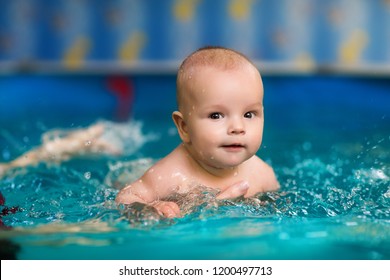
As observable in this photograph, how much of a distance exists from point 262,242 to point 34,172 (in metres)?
1.21

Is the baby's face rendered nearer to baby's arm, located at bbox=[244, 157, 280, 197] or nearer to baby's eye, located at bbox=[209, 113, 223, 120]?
baby's eye, located at bbox=[209, 113, 223, 120]

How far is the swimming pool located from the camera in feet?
5.28

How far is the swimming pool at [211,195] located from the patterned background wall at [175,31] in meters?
0.71

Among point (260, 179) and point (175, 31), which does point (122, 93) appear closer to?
point (175, 31)

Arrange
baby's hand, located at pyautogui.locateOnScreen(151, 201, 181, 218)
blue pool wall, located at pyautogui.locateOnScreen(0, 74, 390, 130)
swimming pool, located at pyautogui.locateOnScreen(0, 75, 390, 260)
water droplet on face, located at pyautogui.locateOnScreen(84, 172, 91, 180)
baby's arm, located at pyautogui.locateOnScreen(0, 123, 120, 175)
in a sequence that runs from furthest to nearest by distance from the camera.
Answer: blue pool wall, located at pyautogui.locateOnScreen(0, 74, 390, 130), baby's arm, located at pyautogui.locateOnScreen(0, 123, 120, 175), water droplet on face, located at pyautogui.locateOnScreen(84, 172, 91, 180), baby's hand, located at pyautogui.locateOnScreen(151, 201, 181, 218), swimming pool, located at pyautogui.locateOnScreen(0, 75, 390, 260)

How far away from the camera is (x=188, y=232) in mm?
1669

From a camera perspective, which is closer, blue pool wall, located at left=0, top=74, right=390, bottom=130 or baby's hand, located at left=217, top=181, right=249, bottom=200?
baby's hand, located at left=217, top=181, right=249, bottom=200

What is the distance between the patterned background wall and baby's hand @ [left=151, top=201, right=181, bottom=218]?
354cm

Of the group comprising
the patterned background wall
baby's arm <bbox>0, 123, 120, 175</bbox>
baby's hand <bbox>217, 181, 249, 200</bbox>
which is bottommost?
baby's hand <bbox>217, 181, 249, 200</bbox>

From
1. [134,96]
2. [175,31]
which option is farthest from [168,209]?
[175,31]

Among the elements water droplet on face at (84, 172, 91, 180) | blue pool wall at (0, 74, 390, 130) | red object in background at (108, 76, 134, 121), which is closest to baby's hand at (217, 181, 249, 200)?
water droplet on face at (84, 172, 91, 180)

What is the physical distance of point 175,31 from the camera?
529 centimetres

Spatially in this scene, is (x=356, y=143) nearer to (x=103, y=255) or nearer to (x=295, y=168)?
(x=295, y=168)

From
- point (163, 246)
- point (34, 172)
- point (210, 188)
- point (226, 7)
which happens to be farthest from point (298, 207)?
point (226, 7)
